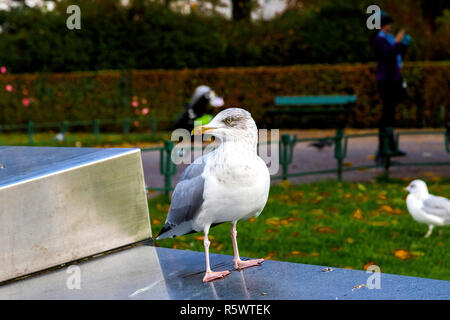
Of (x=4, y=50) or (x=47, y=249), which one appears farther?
(x=4, y=50)

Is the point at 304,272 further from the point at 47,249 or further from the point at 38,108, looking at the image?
the point at 38,108

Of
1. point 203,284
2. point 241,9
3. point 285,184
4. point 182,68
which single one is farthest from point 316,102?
point 203,284

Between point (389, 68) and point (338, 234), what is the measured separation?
533cm

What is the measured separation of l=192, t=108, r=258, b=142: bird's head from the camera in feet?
7.71

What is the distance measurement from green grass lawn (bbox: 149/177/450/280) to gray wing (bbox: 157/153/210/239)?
2.71 m

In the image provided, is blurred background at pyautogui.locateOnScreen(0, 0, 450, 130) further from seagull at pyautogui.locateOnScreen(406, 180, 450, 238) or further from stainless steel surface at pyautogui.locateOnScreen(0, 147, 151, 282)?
stainless steel surface at pyautogui.locateOnScreen(0, 147, 151, 282)

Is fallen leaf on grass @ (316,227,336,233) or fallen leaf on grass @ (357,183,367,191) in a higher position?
fallen leaf on grass @ (357,183,367,191)

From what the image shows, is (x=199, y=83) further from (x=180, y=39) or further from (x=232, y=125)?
(x=232, y=125)

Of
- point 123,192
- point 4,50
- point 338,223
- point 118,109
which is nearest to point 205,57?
point 118,109

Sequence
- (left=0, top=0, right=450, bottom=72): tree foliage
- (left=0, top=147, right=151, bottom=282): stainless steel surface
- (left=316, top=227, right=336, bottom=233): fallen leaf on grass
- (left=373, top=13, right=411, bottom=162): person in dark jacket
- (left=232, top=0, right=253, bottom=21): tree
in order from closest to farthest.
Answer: (left=0, top=147, right=151, bottom=282): stainless steel surface < (left=316, top=227, right=336, bottom=233): fallen leaf on grass < (left=373, top=13, right=411, bottom=162): person in dark jacket < (left=0, top=0, right=450, bottom=72): tree foliage < (left=232, top=0, right=253, bottom=21): tree

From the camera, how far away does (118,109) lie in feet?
65.9

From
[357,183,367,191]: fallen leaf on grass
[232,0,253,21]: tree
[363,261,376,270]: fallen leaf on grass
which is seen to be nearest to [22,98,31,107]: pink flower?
[232,0,253,21]: tree

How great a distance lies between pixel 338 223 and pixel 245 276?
13.9ft
